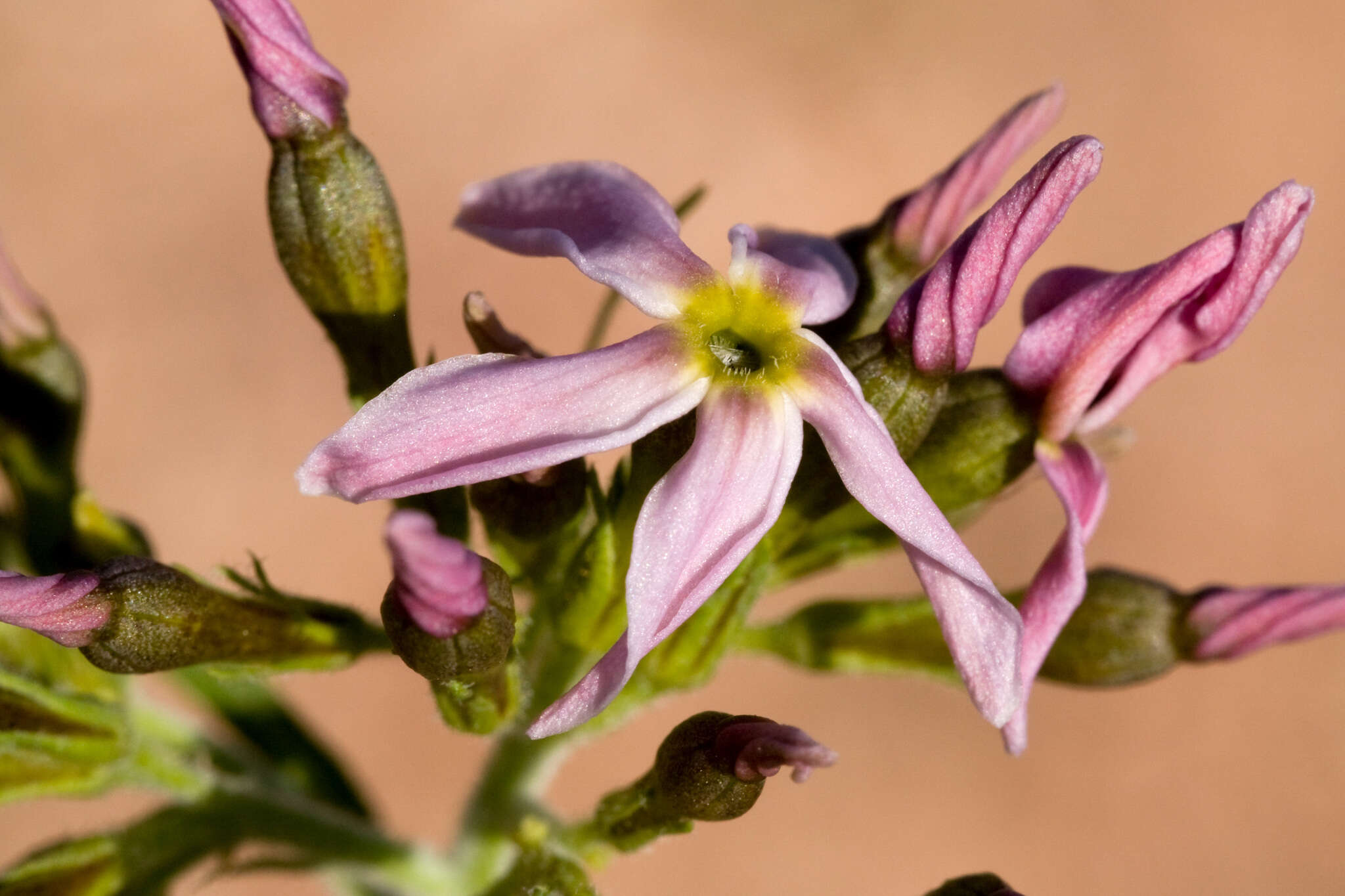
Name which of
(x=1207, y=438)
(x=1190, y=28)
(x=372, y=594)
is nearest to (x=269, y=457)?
(x=372, y=594)

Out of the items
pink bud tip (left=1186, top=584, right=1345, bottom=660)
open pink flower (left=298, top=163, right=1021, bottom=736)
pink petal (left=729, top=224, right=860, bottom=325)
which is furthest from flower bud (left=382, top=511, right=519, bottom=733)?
pink bud tip (left=1186, top=584, right=1345, bottom=660)

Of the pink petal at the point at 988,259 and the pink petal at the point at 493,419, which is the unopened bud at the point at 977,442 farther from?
the pink petal at the point at 493,419

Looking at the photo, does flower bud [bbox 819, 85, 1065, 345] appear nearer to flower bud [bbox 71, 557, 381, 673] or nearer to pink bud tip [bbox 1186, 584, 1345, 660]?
pink bud tip [bbox 1186, 584, 1345, 660]

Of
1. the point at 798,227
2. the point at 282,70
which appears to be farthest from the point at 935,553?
the point at 798,227

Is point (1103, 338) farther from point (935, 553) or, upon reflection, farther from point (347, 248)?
point (347, 248)

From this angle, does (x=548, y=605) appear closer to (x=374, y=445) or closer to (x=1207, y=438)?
(x=374, y=445)

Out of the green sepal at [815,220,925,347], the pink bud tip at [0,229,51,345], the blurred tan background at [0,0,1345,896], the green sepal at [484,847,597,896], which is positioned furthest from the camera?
the blurred tan background at [0,0,1345,896]

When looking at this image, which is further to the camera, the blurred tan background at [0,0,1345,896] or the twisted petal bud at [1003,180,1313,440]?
the blurred tan background at [0,0,1345,896]
